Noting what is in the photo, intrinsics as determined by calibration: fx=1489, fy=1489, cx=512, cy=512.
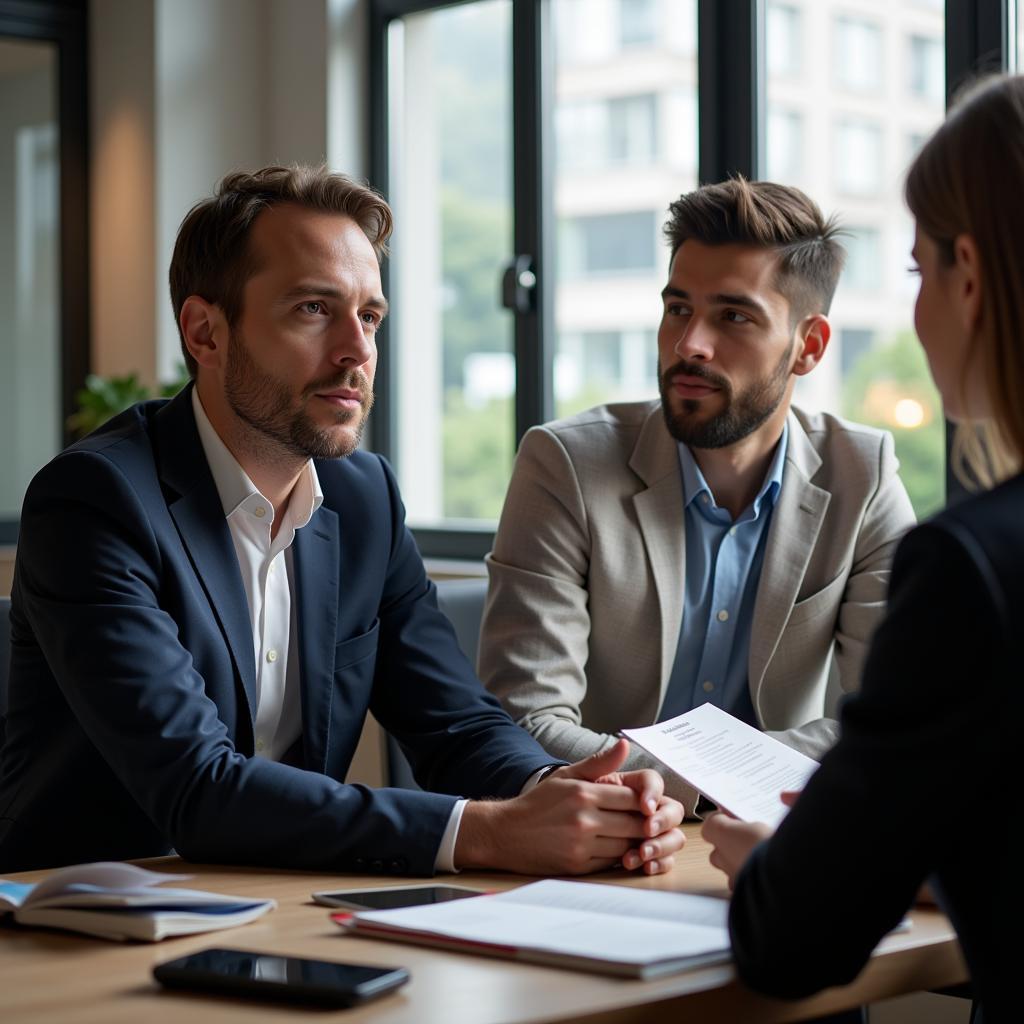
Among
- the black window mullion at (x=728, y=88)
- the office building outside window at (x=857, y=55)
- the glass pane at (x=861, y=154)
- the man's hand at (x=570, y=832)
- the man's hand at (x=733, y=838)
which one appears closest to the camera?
the man's hand at (x=733, y=838)

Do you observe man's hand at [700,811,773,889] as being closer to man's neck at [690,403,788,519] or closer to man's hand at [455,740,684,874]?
man's hand at [455,740,684,874]

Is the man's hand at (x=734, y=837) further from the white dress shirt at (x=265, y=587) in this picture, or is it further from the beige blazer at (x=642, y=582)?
the beige blazer at (x=642, y=582)

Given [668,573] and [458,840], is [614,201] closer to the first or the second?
[668,573]

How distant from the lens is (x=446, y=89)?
4770 mm

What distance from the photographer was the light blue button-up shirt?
2.43m

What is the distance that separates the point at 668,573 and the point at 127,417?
0.89m

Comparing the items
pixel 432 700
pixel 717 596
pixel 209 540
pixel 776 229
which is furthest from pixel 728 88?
pixel 209 540

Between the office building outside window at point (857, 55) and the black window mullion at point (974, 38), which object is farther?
the office building outside window at point (857, 55)

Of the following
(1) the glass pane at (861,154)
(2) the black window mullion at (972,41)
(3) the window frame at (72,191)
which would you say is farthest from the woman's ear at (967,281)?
(3) the window frame at (72,191)

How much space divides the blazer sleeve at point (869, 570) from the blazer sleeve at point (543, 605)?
14.1 inches

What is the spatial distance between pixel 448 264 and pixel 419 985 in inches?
155

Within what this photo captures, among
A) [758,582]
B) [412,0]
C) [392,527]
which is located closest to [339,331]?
[392,527]

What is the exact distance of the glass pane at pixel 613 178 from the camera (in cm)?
434

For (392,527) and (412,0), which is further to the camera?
(412,0)
